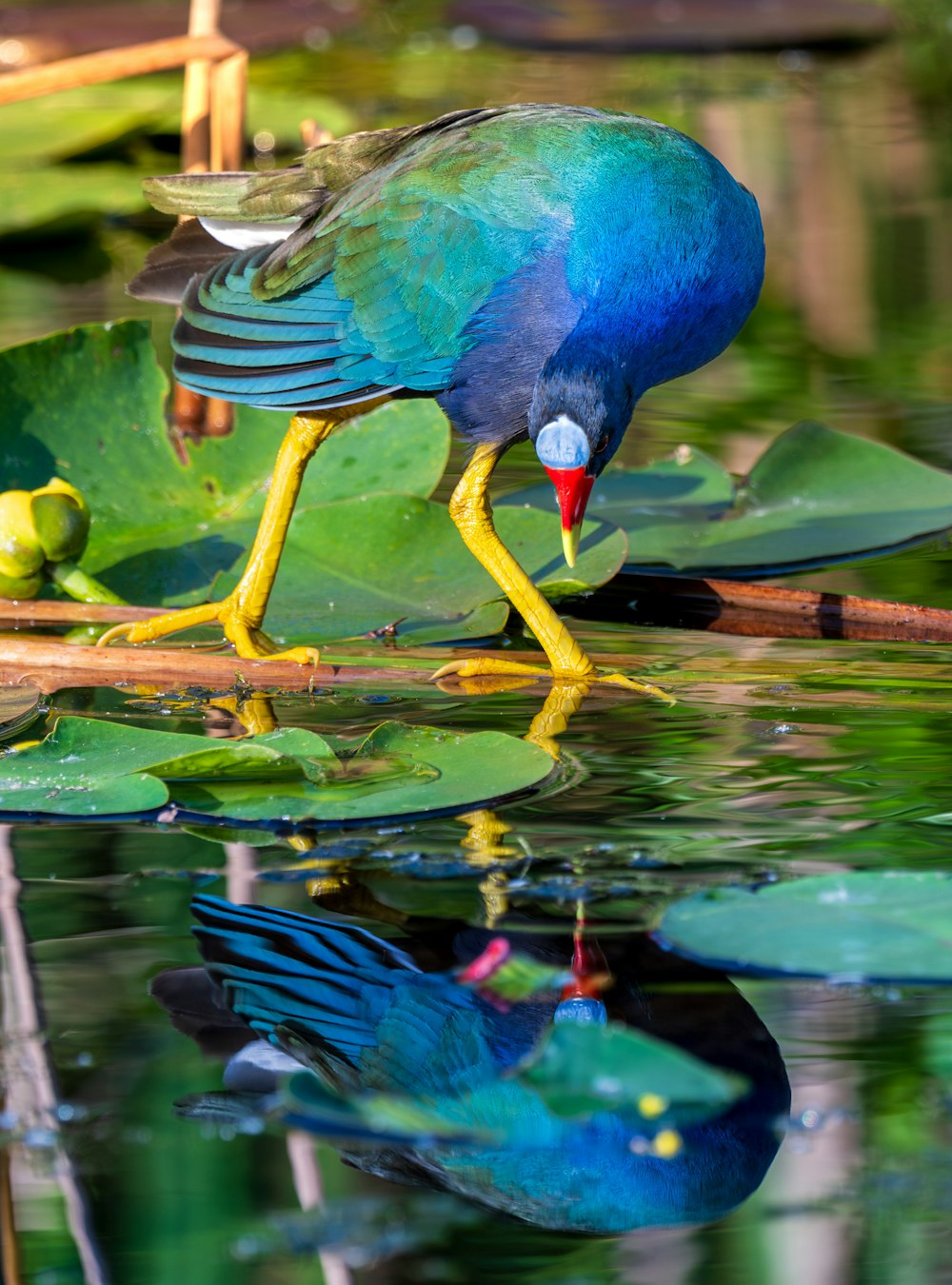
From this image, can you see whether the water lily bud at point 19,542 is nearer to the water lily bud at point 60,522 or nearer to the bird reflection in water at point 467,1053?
the water lily bud at point 60,522

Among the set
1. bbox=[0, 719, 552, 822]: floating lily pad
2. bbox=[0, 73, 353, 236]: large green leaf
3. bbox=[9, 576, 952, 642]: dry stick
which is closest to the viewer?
bbox=[0, 719, 552, 822]: floating lily pad

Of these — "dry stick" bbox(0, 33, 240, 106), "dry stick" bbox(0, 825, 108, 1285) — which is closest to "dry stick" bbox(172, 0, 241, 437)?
"dry stick" bbox(0, 33, 240, 106)

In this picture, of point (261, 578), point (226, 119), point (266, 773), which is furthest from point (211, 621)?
point (226, 119)

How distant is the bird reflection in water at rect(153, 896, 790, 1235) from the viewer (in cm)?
118

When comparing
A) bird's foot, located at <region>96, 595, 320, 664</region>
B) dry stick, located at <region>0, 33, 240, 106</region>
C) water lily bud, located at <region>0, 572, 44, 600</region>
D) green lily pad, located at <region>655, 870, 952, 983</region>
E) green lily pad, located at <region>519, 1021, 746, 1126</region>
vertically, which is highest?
dry stick, located at <region>0, 33, 240, 106</region>

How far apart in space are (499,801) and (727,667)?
51 centimetres

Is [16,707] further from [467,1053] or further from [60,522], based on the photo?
[467,1053]

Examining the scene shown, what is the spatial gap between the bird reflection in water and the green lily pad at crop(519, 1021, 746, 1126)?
1cm

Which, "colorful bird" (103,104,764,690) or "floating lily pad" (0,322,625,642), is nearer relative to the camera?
"colorful bird" (103,104,764,690)

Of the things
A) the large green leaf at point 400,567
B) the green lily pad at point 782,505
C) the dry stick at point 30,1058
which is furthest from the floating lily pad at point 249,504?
the dry stick at point 30,1058

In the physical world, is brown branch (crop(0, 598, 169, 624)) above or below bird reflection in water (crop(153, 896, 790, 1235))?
below

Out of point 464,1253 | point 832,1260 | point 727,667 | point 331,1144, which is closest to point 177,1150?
point 331,1144

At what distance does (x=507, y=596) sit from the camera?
235 centimetres

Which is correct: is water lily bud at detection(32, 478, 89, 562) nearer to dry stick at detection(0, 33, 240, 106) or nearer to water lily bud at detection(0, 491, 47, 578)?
water lily bud at detection(0, 491, 47, 578)
